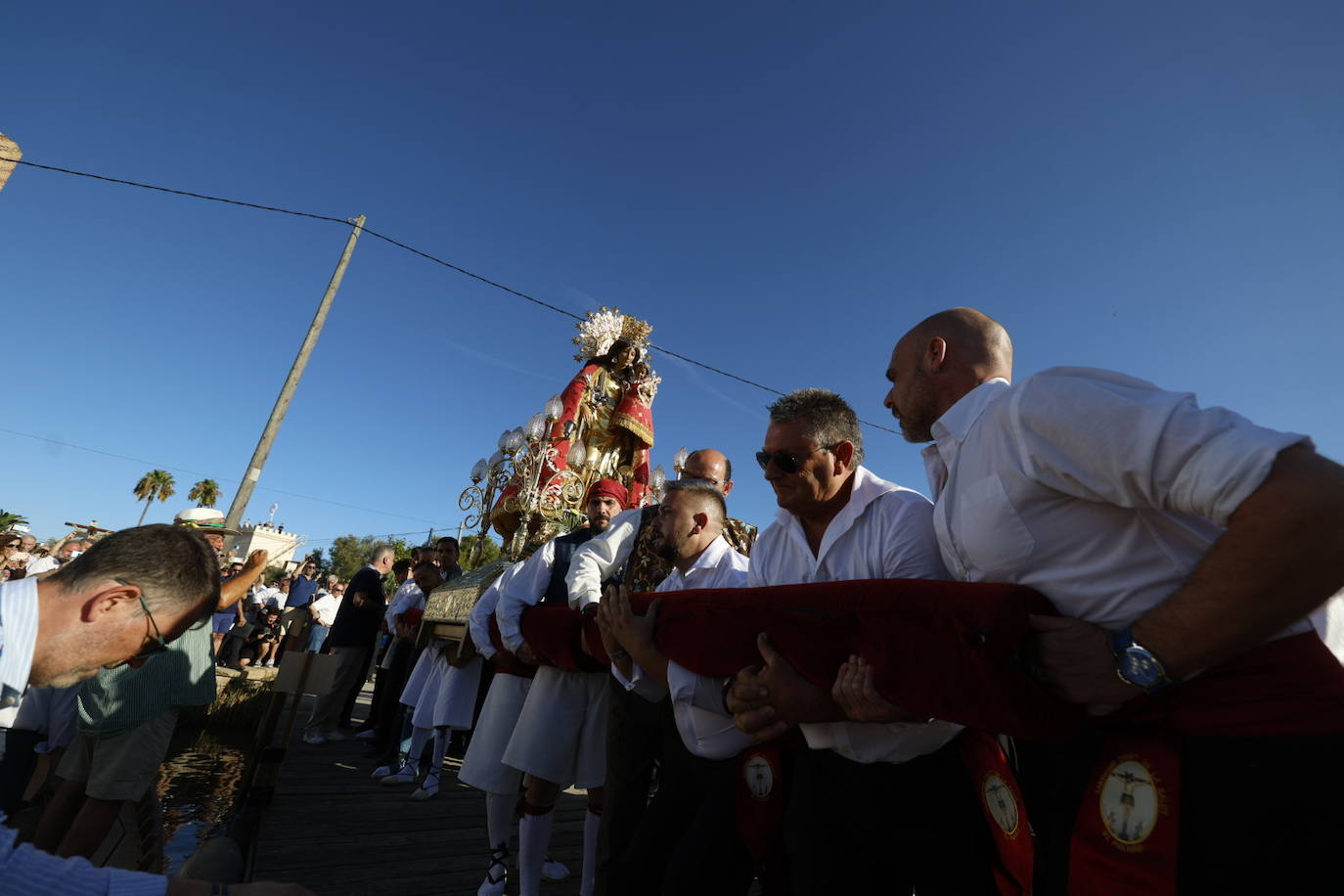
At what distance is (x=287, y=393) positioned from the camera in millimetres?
9625

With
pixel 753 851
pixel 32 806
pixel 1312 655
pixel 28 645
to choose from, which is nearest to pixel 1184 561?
pixel 1312 655

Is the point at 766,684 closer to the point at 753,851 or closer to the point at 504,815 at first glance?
the point at 753,851

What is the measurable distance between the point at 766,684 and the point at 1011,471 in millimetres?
846

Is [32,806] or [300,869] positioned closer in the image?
[300,869]

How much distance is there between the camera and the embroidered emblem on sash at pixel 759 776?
79.2 inches

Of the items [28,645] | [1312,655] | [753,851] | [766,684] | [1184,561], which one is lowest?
[753,851]

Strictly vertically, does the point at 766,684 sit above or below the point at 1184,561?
below

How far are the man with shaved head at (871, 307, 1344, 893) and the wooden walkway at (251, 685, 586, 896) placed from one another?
3306mm

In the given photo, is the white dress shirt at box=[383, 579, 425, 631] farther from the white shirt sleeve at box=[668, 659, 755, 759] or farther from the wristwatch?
the wristwatch

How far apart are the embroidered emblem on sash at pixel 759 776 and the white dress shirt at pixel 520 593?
1.93m

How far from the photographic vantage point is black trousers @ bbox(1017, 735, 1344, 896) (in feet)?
3.26

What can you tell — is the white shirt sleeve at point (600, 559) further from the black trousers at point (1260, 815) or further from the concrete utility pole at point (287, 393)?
the concrete utility pole at point (287, 393)

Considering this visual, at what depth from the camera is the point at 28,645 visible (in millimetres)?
1437

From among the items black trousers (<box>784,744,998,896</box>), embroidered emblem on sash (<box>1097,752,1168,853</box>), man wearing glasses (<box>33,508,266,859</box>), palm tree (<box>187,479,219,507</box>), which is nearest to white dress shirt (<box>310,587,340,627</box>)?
man wearing glasses (<box>33,508,266,859</box>)
